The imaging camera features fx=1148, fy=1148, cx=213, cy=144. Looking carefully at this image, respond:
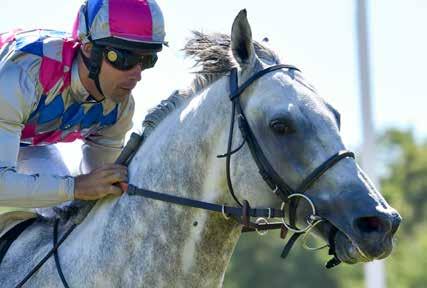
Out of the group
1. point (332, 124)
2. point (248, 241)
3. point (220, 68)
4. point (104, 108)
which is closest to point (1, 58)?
point (104, 108)

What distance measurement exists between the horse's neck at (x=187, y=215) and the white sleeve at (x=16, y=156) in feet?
1.31

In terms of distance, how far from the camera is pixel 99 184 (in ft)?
21.6

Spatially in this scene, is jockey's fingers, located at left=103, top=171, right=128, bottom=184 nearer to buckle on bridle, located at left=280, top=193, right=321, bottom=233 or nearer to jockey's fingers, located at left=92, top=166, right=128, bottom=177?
jockey's fingers, located at left=92, top=166, right=128, bottom=177

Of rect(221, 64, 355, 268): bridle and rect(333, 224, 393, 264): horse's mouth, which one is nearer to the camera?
rect(333, 224, 393, 264): horse's mouth

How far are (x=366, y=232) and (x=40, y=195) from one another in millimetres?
1900

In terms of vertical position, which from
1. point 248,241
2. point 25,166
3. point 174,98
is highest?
point 174,98

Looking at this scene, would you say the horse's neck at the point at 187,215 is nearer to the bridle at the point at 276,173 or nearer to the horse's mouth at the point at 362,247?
the bridle at the point at 276,173

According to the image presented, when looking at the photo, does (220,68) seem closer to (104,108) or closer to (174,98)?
(174,98)

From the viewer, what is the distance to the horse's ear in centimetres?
625

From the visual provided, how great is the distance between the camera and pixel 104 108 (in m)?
7.12

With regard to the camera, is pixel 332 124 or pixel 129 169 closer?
pixel 332 124

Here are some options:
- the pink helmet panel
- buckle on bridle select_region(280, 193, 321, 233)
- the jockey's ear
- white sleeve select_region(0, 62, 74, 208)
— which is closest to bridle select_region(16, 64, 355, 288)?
buckle on bridle select_region(280, 193, 321, 233)

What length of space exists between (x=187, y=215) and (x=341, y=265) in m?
53.1

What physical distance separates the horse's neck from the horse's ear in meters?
0.19
